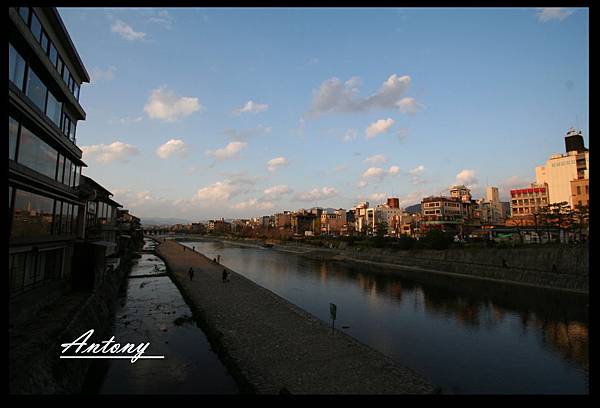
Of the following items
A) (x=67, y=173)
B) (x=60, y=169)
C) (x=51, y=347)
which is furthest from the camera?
(x=67, y=173)

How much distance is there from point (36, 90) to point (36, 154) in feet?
9.07

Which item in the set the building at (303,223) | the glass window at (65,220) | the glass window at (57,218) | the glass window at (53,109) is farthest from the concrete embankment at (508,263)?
the building at (303,223)

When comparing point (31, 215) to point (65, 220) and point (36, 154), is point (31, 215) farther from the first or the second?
point (65, 220)

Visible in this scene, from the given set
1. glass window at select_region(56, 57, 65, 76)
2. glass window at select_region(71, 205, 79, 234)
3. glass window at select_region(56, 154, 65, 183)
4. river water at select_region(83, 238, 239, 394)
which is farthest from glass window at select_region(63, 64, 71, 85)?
river water at select_region(83, 238, 239, 394)

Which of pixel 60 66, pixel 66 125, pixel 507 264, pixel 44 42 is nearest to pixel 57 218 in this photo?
pixel 66 125

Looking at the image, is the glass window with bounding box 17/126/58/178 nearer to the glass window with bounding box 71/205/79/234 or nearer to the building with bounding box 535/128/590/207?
the glass window with bounding box 71/205/79/234

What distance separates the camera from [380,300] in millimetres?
25906

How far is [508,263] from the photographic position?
3394cm

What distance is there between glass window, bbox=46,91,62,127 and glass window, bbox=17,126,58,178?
1711mm

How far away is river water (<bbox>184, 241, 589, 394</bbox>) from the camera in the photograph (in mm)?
12477

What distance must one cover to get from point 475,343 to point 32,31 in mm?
24350

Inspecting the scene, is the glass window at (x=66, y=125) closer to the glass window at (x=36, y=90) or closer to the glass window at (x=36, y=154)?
the glass window at (x=36, y=154)

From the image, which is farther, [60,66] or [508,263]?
[508,263]

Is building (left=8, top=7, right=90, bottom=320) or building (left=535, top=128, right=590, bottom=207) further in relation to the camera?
building (left=535, top=128, right=590, bottom=207)
